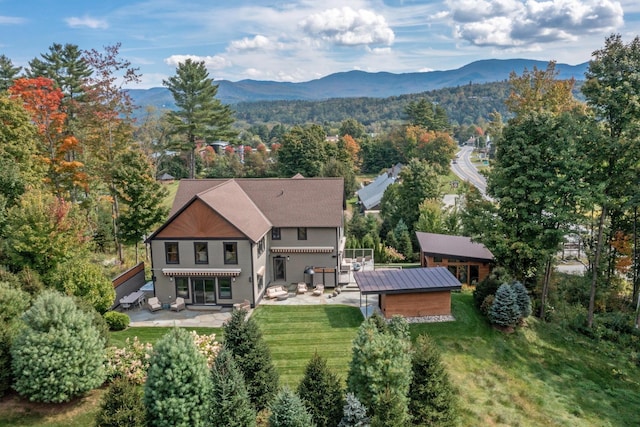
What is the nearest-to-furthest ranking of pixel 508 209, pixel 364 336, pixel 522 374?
pixel 364 336, pixel 522 374, pixel 508 209

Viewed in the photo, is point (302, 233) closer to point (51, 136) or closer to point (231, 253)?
point (231, 253)

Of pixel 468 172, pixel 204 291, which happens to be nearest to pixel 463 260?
pixel 204 291

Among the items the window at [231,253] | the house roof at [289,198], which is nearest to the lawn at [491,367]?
the window at [231,253]

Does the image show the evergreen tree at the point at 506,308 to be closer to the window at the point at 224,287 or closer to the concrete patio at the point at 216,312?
the concrete patio at the point at 216,312

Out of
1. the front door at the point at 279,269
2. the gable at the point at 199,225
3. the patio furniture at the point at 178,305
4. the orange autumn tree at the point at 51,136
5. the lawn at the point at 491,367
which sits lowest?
the lawn at the point at 491,367

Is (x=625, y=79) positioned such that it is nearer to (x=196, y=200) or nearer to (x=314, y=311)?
(x=314, y=311)

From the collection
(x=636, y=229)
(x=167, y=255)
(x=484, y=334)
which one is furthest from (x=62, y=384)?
(x=636, y=229)
